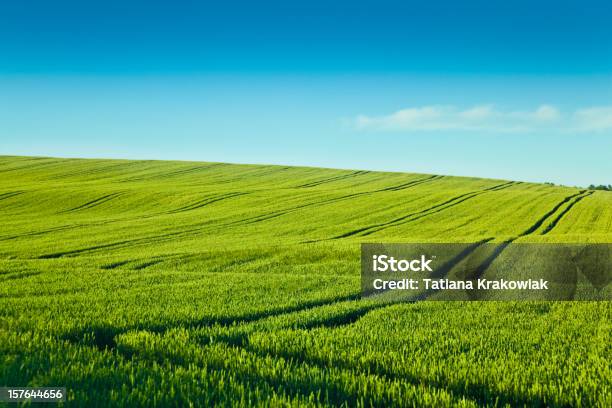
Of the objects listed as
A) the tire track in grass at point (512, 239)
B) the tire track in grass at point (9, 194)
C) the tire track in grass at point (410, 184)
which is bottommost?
Result: the tire track in grass at point (512, 239)

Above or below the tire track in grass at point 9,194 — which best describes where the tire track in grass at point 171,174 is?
above

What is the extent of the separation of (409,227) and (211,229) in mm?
15766

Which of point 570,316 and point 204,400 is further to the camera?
point 570,316

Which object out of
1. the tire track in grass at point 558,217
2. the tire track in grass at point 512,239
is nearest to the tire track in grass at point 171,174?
the tire track in grass at point 512,239

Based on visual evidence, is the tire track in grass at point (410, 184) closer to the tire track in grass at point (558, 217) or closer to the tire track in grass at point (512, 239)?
the tire track in grass at point (512, 239)

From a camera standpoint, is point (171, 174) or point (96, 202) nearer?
point (96, 202)

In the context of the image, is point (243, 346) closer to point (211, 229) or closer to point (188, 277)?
point (188, 277)

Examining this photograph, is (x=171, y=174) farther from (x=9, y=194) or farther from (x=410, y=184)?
(x=410, y=184)

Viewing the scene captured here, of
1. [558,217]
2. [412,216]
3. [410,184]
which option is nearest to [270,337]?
[412,216]

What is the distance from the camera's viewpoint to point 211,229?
39000mm

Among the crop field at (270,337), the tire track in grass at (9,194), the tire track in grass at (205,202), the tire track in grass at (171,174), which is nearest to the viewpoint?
the crop field at (270,337)

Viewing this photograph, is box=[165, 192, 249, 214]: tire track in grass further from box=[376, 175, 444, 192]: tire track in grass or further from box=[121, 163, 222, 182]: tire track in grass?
box=[121, 163, 222, 182]: tire track in grass

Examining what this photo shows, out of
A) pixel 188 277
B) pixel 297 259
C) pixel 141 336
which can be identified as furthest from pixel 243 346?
pixel 297 259

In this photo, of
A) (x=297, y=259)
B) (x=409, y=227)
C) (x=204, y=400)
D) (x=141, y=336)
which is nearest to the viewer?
(x=204, y=400)
